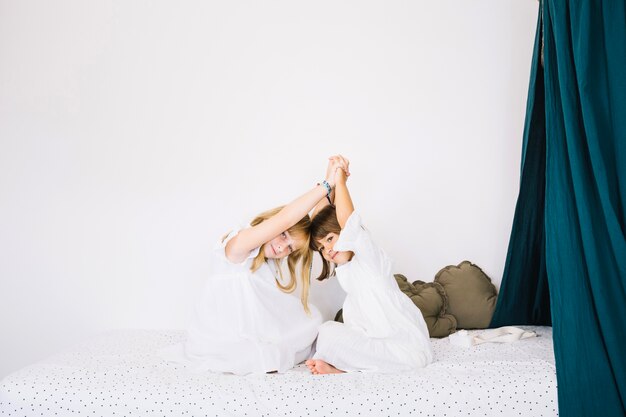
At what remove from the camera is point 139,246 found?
2801 mm

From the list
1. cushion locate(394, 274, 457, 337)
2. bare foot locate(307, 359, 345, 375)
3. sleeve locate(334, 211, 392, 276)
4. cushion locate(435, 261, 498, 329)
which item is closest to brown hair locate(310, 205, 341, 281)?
sleeve locate(334, 211, 392, 276)

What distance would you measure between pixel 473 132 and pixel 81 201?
2.19 metres

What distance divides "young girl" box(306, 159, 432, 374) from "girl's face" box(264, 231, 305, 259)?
0.13m

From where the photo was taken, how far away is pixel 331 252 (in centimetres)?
211

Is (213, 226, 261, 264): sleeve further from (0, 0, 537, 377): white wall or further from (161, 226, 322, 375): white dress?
(0, 0, 537, 377): white wall

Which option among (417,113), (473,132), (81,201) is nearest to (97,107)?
(81,201)

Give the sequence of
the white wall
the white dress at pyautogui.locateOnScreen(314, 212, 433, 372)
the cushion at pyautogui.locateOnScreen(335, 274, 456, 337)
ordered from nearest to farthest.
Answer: the white dress at pyautogui.locateOnScreen(314, 212, 433, 372)
the cushion at pyautogui.locateOnScreen(335, 274, 456, 337)
the white wall

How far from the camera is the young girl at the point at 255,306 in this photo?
6.53ft

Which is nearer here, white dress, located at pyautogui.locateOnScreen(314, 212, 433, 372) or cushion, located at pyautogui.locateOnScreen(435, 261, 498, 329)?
white dress, located at pyautogui.locateOnScreen(314, 212, 433, 372)

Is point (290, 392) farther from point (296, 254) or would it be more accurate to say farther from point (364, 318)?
point (296, 254)

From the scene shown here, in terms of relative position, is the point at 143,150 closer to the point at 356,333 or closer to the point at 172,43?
the point at 172,43

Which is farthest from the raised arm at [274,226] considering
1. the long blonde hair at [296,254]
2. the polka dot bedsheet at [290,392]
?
the polka dot bedsheet at [290,392]


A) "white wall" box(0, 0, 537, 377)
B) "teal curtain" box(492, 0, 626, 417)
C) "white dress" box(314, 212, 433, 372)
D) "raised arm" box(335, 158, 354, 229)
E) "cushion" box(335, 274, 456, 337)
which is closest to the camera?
"teal curtain" box(492, 0, 626, 417)

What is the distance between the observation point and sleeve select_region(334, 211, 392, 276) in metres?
1.98
